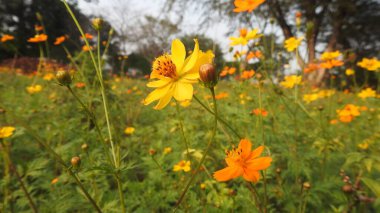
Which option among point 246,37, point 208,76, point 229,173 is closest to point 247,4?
point 246,37

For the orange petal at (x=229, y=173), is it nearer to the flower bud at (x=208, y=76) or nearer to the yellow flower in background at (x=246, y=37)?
the flower bud at (x=208, y=76)

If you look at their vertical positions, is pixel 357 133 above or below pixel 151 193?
above

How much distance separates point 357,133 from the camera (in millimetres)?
2025

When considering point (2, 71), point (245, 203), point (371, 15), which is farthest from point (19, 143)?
point (371, 15)

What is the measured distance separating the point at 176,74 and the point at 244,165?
279 millimetres


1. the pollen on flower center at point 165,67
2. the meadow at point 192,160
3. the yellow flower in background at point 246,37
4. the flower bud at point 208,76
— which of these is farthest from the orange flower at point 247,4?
the flower bud at point 208,76

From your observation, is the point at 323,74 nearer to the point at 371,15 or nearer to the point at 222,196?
the point at 371,15

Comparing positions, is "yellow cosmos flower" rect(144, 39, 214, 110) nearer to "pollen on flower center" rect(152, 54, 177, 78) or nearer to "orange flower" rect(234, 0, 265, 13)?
"pollen on flower center" rect(152, 54, 177, 78)

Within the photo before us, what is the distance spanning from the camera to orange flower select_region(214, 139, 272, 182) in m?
0.57

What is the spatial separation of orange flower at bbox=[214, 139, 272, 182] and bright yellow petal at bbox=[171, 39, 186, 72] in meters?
0.25

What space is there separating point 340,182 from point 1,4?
18.9m

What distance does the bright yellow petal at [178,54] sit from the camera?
685 mm

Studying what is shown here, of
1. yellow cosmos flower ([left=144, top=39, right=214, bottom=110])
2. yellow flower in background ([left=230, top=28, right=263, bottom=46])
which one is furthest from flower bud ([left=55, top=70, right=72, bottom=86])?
yellow flower in background ([left=230, top=28, right=263, bottom=46])

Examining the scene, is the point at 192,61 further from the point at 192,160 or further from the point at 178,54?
the point at 192,160
